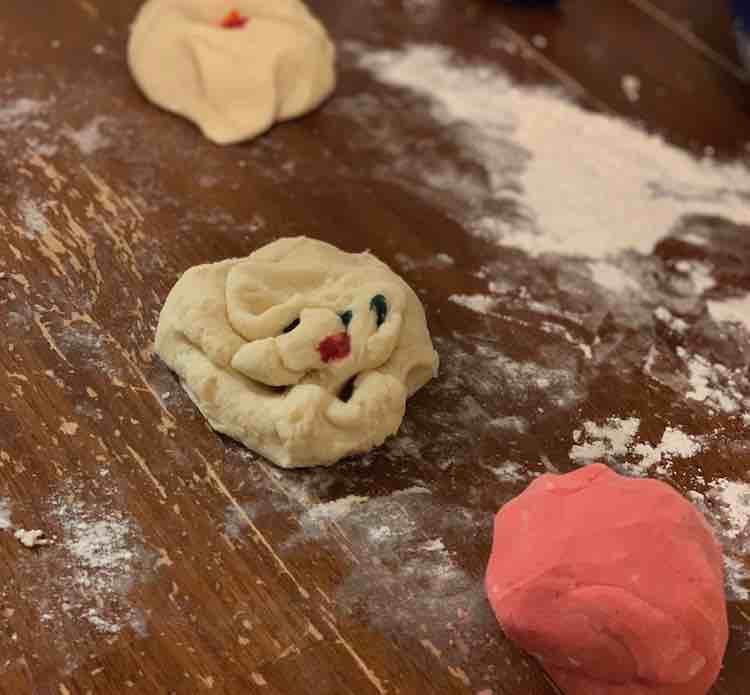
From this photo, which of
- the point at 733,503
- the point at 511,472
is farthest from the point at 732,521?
the point at 511,472

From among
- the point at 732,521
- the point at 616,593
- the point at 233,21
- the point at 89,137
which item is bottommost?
the point at 732,521

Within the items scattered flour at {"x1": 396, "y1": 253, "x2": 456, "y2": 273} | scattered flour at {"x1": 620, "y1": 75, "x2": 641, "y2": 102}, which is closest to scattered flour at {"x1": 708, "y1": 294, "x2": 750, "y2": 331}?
scattered flour at {"x1": 396, "y1": 253, "x2": 456, "y2": 273}

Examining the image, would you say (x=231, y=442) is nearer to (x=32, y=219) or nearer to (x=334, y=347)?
(x=334, y=347)

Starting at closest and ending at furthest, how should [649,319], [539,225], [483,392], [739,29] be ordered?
[483,392] → [649,319] → [539,225] → [739,29]

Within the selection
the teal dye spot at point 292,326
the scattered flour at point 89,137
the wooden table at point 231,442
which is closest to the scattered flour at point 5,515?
the wooden table at point 231,442

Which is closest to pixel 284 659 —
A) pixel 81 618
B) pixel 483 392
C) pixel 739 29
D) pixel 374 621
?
pixel 374 621

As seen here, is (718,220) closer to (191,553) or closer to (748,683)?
(748,683)
